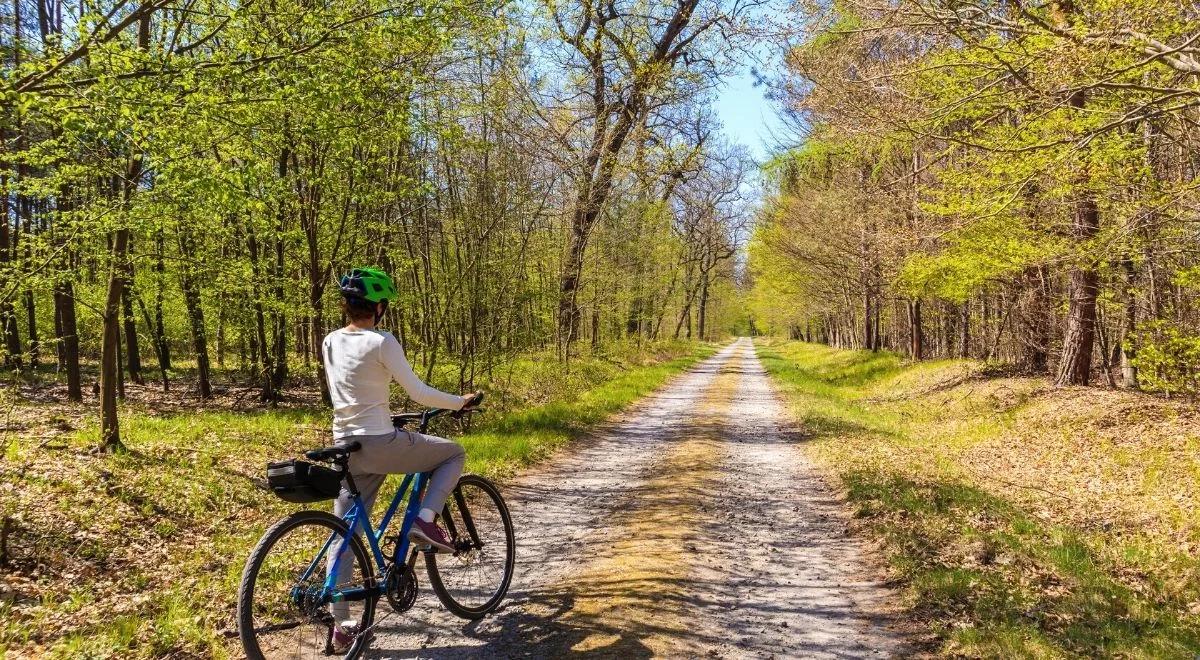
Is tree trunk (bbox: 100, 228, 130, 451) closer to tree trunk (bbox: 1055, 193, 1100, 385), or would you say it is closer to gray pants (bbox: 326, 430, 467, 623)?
gray pants (bbox: 326, 430, 467, 623)

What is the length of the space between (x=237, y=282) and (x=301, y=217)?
5.96ft

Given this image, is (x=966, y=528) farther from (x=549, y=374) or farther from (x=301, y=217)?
(x=549, y=374)

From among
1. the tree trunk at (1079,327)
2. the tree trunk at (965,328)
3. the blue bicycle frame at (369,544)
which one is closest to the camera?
the blue bicycle frame at (369,544)

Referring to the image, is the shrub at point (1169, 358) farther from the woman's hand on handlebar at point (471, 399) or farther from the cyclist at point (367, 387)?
the cyclist at point (367, 387)

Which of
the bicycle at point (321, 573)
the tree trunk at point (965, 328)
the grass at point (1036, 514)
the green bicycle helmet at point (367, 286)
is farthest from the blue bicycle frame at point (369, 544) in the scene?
the tree trunk at point (965, 328)

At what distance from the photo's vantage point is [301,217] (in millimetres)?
11656

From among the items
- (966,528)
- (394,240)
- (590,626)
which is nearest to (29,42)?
(394,240)

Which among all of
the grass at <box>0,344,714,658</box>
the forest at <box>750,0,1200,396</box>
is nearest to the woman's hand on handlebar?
the grass at <box>0,344,714,658</box>

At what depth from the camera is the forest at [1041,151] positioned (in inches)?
284

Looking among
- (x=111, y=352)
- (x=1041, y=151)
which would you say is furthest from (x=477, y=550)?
(x=1041, y=151)

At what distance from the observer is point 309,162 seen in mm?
11617

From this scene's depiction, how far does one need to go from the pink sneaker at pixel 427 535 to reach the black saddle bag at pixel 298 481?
78 cm

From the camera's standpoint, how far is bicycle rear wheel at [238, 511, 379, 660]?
362 centimetres

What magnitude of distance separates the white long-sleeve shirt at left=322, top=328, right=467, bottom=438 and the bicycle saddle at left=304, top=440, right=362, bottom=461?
0.10 m
